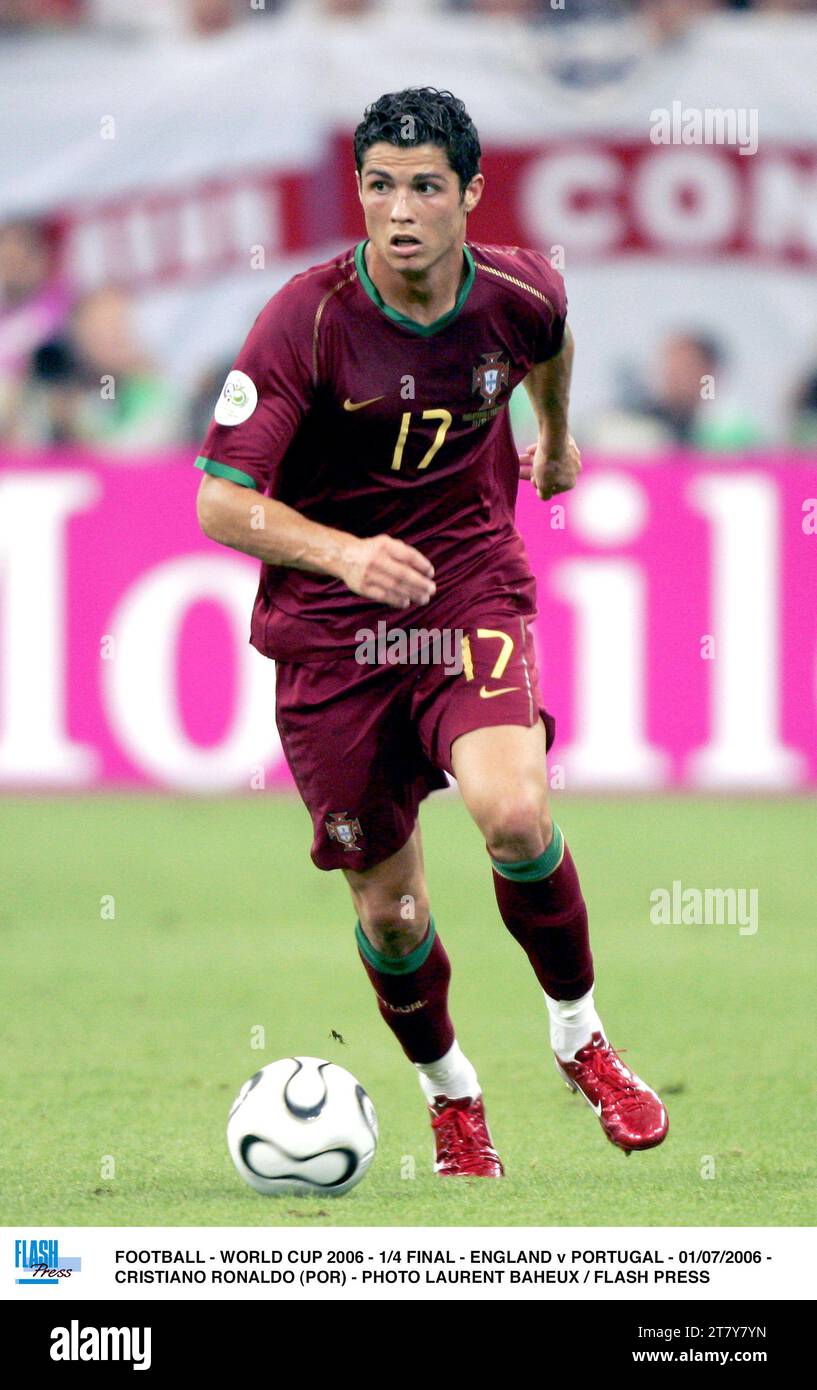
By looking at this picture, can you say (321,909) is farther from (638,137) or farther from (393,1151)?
(638,137)

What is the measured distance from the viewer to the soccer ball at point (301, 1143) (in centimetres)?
470

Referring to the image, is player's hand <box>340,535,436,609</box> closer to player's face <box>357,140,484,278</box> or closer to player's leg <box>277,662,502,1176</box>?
player's leg <box>277,662,502,1176</box>

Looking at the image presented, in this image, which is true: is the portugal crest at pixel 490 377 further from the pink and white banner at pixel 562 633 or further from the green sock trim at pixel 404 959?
the pink and white banner at pixel 562 633

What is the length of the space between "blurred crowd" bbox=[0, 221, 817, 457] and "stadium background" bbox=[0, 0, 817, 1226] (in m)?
0.02

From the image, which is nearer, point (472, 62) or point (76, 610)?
point (76, 610)

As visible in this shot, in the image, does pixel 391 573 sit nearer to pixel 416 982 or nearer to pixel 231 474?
pixel 231 474

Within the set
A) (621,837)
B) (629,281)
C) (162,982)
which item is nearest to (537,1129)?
(162,982)

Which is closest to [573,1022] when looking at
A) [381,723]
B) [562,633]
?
[381,723]

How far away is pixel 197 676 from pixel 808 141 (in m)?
5.06

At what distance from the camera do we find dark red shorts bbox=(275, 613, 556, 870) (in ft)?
16.2

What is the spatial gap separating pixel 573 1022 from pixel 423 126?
1985 mm

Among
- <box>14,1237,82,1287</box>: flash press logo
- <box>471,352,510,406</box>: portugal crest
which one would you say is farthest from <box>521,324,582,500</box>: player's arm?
<box>14,1237,82,1287</box>: flash press logo

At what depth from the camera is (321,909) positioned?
8.90m

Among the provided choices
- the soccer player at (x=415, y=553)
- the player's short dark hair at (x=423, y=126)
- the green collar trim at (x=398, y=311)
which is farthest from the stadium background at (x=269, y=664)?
the player's short dark hair at (x=423, y=126)
